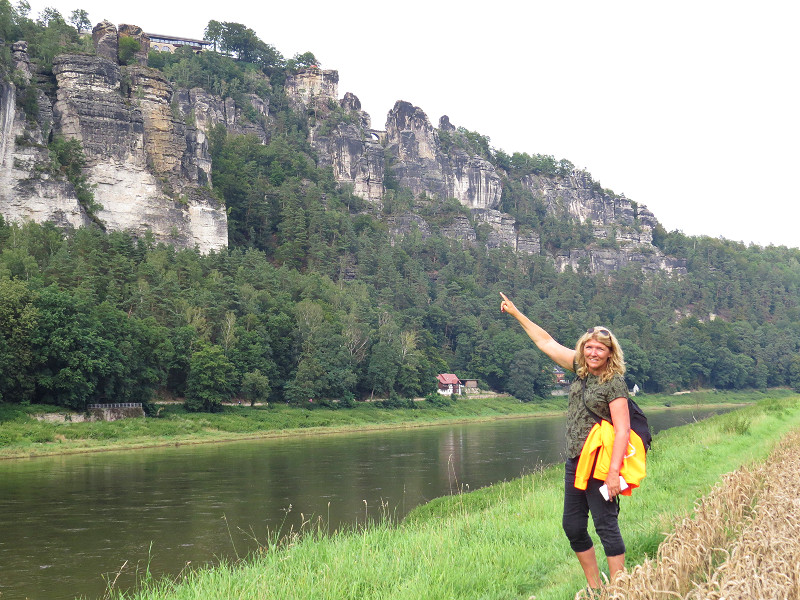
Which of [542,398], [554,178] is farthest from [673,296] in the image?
[542,398]

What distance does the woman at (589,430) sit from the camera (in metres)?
5.73

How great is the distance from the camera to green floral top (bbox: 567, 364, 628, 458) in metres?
5.85

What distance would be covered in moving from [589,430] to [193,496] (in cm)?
1931

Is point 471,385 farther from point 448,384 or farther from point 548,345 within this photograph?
point 548,345

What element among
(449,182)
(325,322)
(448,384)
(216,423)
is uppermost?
(449,182)

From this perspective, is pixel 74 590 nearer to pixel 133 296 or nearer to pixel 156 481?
pixel 156 481

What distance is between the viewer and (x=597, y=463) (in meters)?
5.77

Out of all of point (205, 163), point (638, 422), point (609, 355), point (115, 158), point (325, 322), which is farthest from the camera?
point (205, 163)

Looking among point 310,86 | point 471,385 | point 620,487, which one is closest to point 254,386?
point 471,385

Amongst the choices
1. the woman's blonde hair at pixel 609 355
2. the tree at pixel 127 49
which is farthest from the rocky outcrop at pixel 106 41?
the woman's blonde hair at pixel 609 355

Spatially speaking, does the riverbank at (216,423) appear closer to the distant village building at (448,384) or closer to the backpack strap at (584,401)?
the distant village building at (448,384)

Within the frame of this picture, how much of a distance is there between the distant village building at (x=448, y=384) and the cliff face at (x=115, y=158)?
27.9m

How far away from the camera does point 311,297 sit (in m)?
73.6

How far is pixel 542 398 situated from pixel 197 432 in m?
48.8
